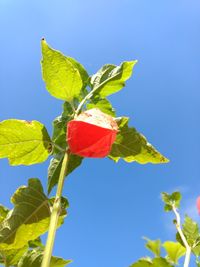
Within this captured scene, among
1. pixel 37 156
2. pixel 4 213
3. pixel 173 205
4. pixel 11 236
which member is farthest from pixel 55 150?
pixel 173 205

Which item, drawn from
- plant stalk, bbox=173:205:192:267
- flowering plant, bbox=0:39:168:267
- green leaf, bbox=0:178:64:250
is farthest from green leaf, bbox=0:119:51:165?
plant stalk, bbox=173:205:192:267

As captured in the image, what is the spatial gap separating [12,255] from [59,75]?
0.79 metres

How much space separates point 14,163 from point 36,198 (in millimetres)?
175

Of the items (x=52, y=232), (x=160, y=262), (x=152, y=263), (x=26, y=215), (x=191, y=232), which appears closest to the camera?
(x=52, y=232)

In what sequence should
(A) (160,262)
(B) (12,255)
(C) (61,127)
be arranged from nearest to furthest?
(C) (61,127), (B) (12,255), (A) (160,262)

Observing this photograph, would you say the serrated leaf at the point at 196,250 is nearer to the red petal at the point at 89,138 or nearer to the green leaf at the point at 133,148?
the green leaf at the point at 133,148

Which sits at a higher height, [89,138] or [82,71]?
[82,71]

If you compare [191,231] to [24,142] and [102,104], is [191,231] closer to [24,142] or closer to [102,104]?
[102,104]

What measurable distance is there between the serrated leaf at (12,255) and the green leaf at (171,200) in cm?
181

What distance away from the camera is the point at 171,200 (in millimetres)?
3188

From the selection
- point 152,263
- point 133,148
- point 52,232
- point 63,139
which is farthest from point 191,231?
point 52,232

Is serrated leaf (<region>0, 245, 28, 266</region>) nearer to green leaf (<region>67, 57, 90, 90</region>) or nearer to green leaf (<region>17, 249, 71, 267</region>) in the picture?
green leaf (<region>17, 249, 71, 267</region>)

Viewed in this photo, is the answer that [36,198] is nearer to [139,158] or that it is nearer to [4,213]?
[139,158]

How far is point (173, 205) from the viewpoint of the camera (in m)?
3.11
